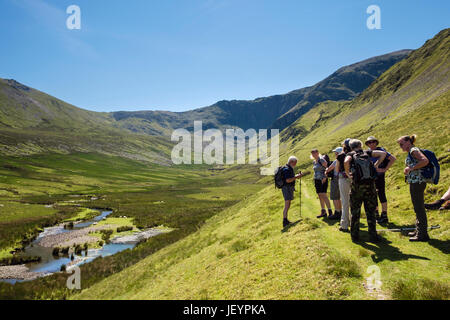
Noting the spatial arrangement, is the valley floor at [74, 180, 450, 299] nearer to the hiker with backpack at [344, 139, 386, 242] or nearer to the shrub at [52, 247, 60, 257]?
the hiker with backpack at [344, 139, 386, 242]

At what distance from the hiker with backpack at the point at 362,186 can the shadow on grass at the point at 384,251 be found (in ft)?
1.01

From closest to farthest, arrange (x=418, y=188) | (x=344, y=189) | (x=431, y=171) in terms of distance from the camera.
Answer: (x=431, y=171), (x=418, y=188), (x=344, y=189)

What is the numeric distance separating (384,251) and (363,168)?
329 centimetres

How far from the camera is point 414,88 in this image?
11331 cm

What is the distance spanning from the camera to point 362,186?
10.4 meters

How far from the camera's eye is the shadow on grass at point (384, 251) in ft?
29.1
